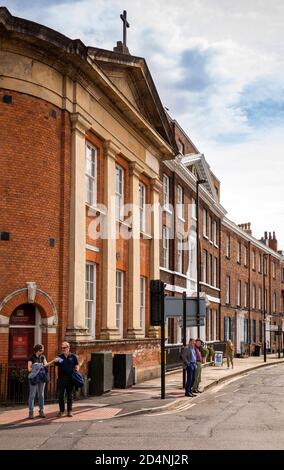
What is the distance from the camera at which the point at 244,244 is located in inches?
2258

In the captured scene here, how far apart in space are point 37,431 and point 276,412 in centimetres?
613

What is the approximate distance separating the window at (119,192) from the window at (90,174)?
2.21 metres

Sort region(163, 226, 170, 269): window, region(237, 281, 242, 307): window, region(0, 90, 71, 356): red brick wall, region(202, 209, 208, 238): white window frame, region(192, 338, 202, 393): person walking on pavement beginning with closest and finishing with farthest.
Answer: region(0, 90, 71, 356): red brick wall
region(192, 338, 202, 393): person walking on pavement
region(163, 226, 170, 269): window
region(202, 209, 208, 238): white window frame
region(237, 281, 242, 307): window

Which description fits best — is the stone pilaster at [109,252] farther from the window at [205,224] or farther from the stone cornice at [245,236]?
the stone cornice at [245,236]

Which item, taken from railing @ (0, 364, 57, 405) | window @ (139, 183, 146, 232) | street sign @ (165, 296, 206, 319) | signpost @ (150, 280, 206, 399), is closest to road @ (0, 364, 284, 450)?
signpost @ (150, 280, 206, 399)

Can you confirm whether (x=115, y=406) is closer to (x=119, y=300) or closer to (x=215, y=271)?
(x=119, y=300)

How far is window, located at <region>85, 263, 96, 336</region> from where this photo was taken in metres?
21.8

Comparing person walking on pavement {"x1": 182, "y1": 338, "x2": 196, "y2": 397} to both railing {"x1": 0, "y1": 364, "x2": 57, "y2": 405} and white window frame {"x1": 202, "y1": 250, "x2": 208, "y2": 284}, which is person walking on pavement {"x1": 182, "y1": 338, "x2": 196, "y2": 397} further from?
white window frame {"x1": 202, "y1": 250, "x2": 208, "y2": 284}

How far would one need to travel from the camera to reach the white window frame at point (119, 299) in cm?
2469

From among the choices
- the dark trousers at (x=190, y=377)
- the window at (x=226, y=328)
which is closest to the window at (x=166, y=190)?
→ the dark trousers at (x=190, y=377)

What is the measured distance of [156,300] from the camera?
1880 centimetres

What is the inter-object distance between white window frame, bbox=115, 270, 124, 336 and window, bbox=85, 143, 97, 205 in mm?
3852

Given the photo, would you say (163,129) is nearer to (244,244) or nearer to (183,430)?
(183,430)

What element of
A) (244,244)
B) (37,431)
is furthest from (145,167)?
(244,244)
